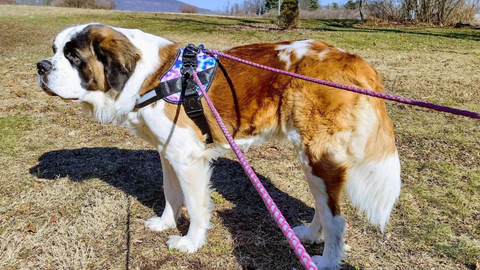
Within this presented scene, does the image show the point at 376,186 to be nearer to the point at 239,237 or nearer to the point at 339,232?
the point at 339,232

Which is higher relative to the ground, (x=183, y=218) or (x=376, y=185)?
(x=376, y=185)

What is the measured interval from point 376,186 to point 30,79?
819 cm

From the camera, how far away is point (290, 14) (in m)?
18.9

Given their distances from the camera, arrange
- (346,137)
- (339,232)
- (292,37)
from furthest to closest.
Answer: (292,37), (339,232), (346,137)

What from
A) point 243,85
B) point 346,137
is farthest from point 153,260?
point 346,137

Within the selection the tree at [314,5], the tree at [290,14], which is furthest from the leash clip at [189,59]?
the tree at [314,5]

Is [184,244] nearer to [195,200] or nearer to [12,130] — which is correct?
[195,200]

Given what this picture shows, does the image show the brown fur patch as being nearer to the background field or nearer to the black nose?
the black nose

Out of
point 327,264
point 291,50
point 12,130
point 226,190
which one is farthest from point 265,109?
point 12,130

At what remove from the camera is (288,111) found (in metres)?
2.84

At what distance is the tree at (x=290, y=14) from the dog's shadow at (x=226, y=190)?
15524mm

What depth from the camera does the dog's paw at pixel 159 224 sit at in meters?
3.58

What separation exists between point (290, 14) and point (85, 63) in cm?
1732

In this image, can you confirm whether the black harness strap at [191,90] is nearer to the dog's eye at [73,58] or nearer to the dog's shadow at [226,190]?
the dog's eye at [73,58]
